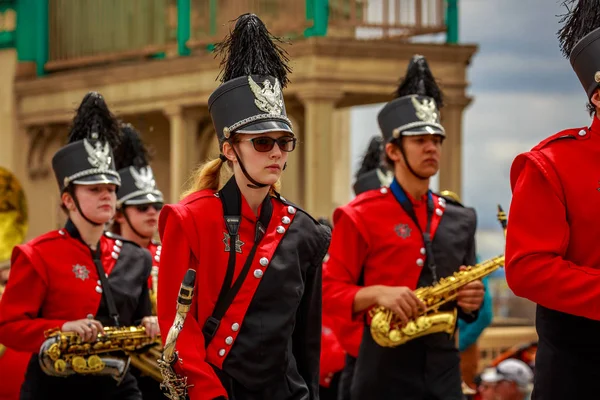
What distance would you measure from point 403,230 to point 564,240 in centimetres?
248

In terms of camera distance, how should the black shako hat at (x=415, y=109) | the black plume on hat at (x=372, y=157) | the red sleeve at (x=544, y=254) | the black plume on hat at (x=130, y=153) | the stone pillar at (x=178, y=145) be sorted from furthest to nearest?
the stone pillar at (x=178, y=145)
the black plume on hat at (x=372, y=157)
the black plume on hat at (x=130, y=153)
the black shako hat at (x=415, y=109)
the red sleeve at (x=544, y=254)

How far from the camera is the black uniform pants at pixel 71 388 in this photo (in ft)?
24.2

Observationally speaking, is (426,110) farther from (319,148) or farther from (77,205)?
(319,148)

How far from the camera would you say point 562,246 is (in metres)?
A: 4.89

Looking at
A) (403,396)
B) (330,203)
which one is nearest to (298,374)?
(403,396)

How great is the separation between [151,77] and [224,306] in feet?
32.9

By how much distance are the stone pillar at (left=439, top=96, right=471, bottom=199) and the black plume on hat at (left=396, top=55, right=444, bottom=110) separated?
205 inches

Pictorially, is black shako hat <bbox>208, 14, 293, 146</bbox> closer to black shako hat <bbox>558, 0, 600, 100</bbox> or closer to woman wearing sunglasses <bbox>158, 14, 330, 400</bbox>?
woman wearing sunglasses <bbox>158, 14, 330, 400</bbox>

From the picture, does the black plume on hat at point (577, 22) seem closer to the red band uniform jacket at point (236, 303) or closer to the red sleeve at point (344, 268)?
the red band uniform jacket at point (236, 303)

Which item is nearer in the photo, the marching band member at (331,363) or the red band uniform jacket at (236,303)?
the red band uniform jacket at (236,303)

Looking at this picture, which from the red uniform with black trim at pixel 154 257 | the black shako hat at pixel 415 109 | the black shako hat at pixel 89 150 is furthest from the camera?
the red uniform with black trim at pixel 154 257

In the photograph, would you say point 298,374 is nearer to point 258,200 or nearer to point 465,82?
point 258,200

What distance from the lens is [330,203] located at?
13.1 m

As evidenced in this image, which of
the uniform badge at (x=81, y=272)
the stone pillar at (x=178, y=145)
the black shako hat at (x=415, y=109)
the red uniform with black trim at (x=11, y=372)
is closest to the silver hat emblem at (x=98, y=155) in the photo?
the uniform badge at (x=81, y=272)
